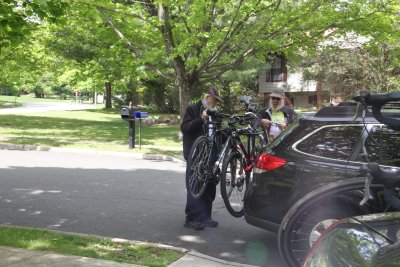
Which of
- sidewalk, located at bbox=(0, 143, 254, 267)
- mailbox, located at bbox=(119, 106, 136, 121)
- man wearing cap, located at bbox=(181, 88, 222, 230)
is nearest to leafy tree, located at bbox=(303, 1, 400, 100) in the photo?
mailbox, located at bbox=(119, 106, 136, 121)

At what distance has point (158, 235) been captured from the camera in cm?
591

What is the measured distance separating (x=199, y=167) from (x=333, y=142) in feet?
6.04

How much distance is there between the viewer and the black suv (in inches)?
170

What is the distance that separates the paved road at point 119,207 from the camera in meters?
5.70

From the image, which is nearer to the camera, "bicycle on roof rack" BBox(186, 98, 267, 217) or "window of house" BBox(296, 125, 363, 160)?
"window of house" BBox(296, 125, 363, 160)

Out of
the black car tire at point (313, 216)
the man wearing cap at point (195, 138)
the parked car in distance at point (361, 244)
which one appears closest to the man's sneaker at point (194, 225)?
the man wearing cap at point (195, 138)

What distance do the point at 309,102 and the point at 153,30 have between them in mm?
23998

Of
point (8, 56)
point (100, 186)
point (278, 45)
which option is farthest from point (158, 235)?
point (8, 56)

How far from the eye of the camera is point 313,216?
444 cm

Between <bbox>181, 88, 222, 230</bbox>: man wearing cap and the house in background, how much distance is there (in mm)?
27781

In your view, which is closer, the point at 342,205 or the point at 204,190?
the point at 342,205

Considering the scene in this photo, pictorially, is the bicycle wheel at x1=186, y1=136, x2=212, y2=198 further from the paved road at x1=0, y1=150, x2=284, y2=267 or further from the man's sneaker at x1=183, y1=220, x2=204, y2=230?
the paved road at x1=0, y1=150, x2=284, y2=267

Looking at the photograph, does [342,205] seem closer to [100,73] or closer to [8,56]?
[100,73]

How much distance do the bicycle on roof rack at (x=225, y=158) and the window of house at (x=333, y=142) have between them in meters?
1.36
